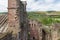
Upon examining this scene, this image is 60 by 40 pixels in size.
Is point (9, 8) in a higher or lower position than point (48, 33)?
higher

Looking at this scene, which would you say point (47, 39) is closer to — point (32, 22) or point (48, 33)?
point (48, 33)

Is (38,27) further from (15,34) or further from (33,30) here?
(15,34)

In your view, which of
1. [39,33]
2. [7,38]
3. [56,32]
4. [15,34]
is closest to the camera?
[7,38]

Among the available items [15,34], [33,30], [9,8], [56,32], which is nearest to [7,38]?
[15,34]

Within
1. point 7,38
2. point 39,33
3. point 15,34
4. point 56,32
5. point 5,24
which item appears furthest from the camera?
point 56,32

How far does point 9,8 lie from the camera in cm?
1164

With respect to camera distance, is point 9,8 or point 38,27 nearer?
point 9,8

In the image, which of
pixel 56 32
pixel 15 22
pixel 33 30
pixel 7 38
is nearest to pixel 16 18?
pixel 15 22

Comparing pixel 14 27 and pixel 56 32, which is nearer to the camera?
pixel 14 27

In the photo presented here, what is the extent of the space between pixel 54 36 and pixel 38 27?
3467 mm

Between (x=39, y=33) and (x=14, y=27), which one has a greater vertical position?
(x=14, y=27)

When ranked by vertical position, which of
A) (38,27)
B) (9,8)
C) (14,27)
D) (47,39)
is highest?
(9,8)

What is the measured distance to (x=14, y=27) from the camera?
38.0 feet

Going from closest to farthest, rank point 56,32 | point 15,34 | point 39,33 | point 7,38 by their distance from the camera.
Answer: point 7,38, point 15,34, point 39,33, point 56,32
